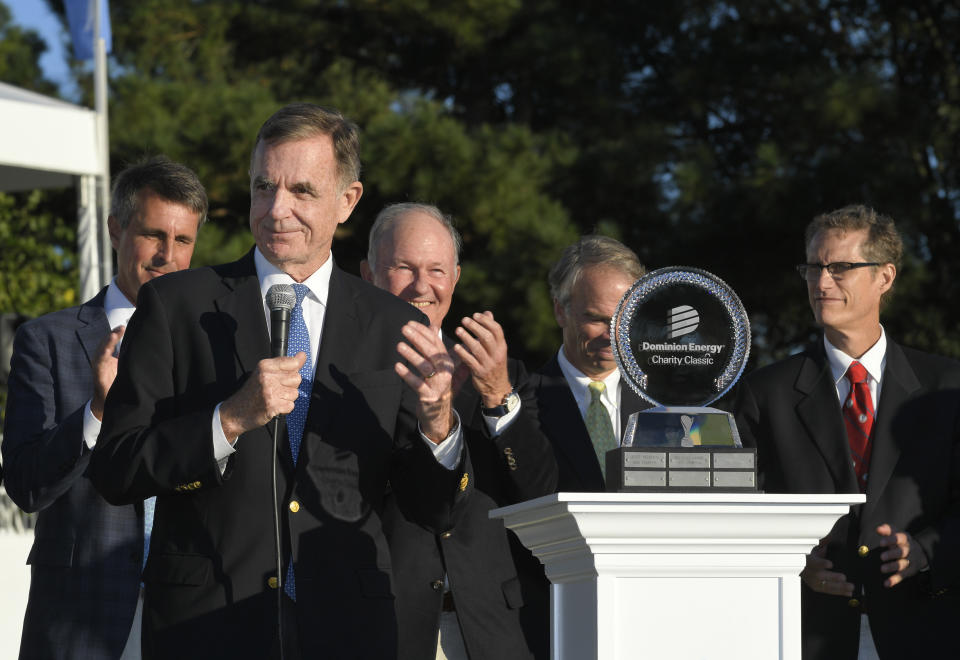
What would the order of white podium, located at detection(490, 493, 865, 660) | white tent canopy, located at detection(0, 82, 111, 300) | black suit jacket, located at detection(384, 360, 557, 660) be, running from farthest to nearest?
white tent canopy, located at detection(0, 82, 111, 300), black suit jacket, located at detection(384, 360, 557, 660), white podium, located at detection(490, 493, 865, 660)

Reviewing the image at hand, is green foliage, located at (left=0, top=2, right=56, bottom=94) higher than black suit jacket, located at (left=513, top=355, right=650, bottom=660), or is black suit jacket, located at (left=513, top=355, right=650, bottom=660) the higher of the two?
green foliage, located at (left=0, top=2, right=56, bottom=94)

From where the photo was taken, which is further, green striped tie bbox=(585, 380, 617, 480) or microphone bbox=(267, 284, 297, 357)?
green striped tie bbox=(585, 380, 617, 480)

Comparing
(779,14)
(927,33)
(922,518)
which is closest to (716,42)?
(779,14)

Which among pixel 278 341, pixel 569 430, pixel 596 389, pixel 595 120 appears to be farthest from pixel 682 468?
pixel 595 120

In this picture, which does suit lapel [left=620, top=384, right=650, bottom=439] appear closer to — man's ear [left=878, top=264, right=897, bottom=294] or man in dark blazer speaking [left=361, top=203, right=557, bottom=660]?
man in dark blazer speaking [left=361, top=203, right=557, bottom=660]

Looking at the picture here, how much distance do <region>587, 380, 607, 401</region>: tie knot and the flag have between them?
9496 mm

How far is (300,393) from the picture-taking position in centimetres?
305

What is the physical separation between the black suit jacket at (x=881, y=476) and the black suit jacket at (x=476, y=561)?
883 millimetres

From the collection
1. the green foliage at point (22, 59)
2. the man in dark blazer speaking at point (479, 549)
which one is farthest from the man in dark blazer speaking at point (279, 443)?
the green foliage at point (22, 59)

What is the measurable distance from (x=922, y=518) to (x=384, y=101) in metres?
11.5

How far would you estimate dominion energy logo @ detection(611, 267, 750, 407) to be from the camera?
2.98 meters

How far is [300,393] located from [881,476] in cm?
211

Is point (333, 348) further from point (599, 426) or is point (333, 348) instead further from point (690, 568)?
point (599, 426)

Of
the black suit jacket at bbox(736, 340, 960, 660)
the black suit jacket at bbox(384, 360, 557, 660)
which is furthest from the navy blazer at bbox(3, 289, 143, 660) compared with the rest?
the black suit jacket at bbox(736, 340, 960, 660)
